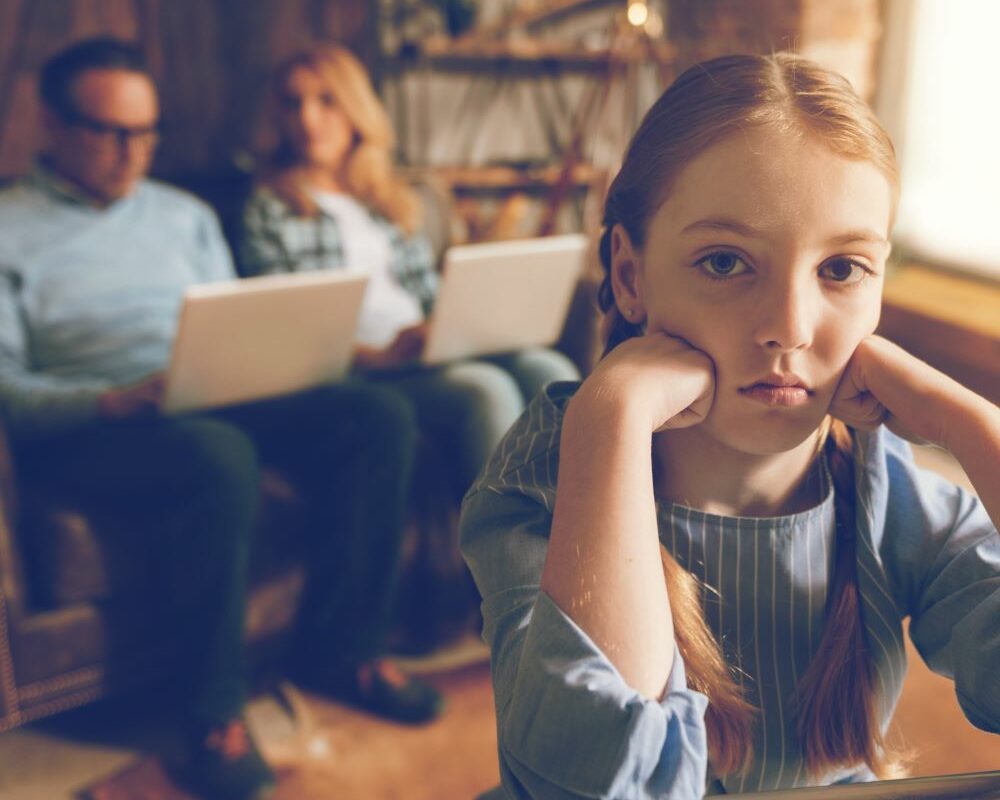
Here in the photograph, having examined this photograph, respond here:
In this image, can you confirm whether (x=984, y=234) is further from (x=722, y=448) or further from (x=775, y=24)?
(x=722, y=448)

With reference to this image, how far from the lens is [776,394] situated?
2.11ft

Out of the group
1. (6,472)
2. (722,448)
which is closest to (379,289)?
(6,472)

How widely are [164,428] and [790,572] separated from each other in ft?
4.52

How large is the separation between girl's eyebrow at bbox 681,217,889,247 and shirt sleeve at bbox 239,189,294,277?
180cm

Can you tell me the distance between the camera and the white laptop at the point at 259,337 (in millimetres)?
1636

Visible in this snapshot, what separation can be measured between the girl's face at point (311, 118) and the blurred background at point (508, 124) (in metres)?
0.12

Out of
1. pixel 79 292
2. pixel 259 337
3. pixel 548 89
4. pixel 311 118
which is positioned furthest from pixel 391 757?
pixel 548 89

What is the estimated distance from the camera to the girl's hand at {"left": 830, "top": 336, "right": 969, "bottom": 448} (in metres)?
0.66

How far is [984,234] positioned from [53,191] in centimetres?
229

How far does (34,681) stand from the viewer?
171 centimetres

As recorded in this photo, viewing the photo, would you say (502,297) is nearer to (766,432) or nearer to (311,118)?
(311,118)

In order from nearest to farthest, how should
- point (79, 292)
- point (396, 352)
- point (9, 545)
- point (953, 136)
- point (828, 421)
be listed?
point (828, 421) < point (9, 545) < point (79, 292) < point (396, 352) < point (953, 136)

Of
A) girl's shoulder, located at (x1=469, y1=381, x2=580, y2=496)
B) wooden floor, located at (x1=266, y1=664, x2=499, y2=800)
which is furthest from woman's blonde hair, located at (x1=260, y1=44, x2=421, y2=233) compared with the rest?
girl's shoulder, located at (x1=469, y1=381, x2=580, y2=496)

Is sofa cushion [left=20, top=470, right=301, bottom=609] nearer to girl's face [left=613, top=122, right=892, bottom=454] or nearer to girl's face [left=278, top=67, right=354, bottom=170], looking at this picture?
girl's face [left=278, top=67, right=354, bottom=170]
